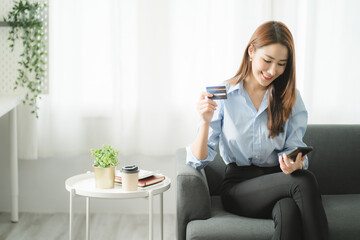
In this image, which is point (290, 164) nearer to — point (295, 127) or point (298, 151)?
point (298, 151)

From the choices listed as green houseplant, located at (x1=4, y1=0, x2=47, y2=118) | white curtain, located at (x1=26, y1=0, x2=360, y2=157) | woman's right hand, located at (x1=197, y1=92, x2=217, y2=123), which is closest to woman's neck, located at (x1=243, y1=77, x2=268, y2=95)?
woman's right hand, located at (x1=197, y1=92, x2=217, y2=123)

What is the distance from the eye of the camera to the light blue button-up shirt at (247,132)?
2434 millimetres

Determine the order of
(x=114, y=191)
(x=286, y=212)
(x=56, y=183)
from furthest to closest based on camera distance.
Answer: (x=56, y=183) → (x=114, y=191) → (x=286, y=212)

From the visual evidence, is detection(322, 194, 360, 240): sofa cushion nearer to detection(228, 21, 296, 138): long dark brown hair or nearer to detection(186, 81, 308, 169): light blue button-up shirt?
detection(186, 81, 308, 169): light blue button-up shirt

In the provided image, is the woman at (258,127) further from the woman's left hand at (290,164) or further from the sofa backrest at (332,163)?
the sofa backrest at (332,163)

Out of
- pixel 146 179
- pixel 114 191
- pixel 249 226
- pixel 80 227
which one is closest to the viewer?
pixel 249 226

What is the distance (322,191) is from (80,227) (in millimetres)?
1393

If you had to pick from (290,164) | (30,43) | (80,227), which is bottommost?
(80,227)

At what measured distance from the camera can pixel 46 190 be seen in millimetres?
3400

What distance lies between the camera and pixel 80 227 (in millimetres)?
3152

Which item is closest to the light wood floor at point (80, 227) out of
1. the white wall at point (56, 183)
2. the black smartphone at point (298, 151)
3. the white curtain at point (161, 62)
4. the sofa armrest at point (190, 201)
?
the white wall at point (56, 183)

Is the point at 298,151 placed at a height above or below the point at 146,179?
above

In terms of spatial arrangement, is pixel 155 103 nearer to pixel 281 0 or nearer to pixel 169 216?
pixel 169 216

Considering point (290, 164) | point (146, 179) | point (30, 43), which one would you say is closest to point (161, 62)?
point (30, 43)
